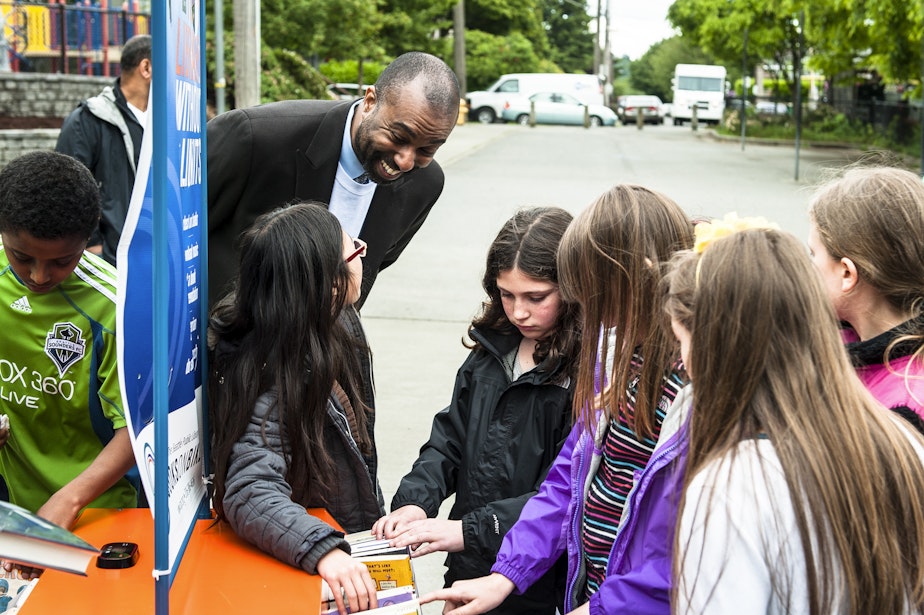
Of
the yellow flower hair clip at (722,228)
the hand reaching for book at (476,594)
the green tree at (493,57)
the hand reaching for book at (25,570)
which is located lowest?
the hand reaching for book at (476,594)

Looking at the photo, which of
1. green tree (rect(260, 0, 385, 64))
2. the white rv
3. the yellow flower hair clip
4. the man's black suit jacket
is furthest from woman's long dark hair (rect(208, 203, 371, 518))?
the white rv

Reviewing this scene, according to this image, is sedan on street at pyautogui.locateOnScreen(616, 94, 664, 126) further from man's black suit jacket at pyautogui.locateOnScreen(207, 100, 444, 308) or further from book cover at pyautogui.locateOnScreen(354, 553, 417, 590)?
book cover at pyautogui.locateOnScreen(354, 553, 417, 590)

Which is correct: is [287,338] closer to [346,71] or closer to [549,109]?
[346,71]

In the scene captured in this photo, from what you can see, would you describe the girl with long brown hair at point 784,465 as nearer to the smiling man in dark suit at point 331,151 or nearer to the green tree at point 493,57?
the smiling man in dark suit at point 331,151

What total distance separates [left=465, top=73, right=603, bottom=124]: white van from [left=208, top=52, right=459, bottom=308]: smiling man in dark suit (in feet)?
117

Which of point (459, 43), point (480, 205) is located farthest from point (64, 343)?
point (459, 43)

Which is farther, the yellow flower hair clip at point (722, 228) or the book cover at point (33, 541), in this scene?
the yellow flower hair clip at point (722, 228)

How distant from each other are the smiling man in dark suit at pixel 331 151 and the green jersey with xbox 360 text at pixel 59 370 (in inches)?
30.6

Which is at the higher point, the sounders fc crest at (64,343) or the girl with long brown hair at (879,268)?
the girl with long brown hair at (879,268)

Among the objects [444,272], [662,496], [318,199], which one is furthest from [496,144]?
[662,496]

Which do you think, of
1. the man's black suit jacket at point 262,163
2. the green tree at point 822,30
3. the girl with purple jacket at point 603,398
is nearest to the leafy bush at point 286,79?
the green tree at point 822,30

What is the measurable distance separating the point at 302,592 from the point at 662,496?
0.69 m

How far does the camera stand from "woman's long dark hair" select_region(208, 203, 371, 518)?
2.21 metres

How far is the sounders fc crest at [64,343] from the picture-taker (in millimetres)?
2377
